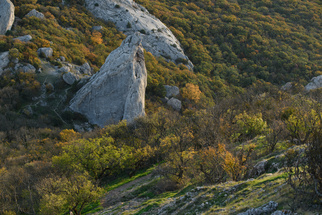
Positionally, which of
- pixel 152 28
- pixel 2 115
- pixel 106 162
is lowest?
pixel 2 115

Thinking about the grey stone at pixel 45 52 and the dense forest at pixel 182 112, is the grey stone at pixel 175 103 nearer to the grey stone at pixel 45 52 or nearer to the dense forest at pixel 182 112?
the dense forest at pixel 182 112

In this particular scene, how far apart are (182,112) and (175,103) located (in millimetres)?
3303

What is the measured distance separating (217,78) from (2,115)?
6790 cm

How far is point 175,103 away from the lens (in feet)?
232

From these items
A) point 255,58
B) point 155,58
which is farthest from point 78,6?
point 255,58

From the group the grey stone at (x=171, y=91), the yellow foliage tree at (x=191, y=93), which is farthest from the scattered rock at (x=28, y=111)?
the yellow foliage tree at (x=191, y=93)

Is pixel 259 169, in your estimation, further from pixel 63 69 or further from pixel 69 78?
pixel 63 69

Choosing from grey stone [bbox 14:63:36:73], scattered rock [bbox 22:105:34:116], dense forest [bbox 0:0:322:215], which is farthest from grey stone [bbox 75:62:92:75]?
scattered rock [bbox 22:105:34:116]

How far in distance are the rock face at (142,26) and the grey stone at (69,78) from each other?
3870 cm

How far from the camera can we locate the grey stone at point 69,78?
60.5 meters

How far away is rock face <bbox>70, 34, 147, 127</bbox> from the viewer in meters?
59.1

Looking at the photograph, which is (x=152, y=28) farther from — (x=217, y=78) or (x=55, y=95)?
(x=55, y=95)

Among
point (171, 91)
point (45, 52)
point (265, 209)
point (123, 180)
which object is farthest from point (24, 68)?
point (265, 209)

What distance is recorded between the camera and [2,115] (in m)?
50.1
